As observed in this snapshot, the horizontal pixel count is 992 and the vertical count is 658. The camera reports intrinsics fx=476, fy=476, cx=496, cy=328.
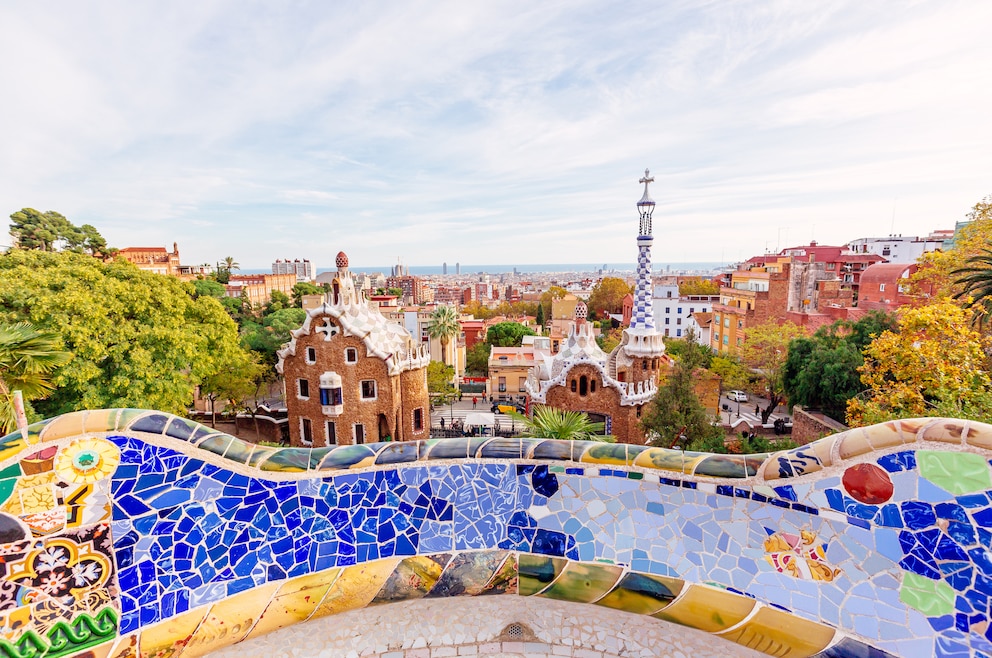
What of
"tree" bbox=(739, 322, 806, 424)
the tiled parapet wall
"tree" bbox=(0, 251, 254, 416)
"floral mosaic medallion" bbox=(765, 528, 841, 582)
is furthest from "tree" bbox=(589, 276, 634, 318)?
"floral mosaic medallion" bbox=(765, 528, 841, 582)

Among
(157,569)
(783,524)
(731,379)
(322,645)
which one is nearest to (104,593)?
(157,569)

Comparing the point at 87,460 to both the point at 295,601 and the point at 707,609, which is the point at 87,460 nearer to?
the point at 295,601

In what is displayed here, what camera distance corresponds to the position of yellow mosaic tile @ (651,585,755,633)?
3.96m

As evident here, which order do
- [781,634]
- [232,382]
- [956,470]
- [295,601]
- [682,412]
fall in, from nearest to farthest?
[956,470]
[781,634]
[295,601]
[682,412]
[232,382]

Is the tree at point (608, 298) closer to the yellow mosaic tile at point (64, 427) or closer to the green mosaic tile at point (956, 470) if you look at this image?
the green mosaic tile at point (956, 470)

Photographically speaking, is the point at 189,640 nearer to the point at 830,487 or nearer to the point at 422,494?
the point at 422,494

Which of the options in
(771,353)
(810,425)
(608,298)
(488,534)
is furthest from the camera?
(608,298)

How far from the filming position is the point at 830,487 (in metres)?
3.84

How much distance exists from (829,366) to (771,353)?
7.62 m

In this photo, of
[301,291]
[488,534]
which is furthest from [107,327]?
[301,291]

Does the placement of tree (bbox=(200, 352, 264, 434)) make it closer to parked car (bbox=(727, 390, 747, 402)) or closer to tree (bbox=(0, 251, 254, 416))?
tree (bbox=(0, 251, 254, 416))

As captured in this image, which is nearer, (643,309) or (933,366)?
(933,366)

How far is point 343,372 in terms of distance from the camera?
14.3 m

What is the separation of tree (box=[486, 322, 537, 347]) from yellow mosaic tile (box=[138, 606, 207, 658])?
35.9 m
